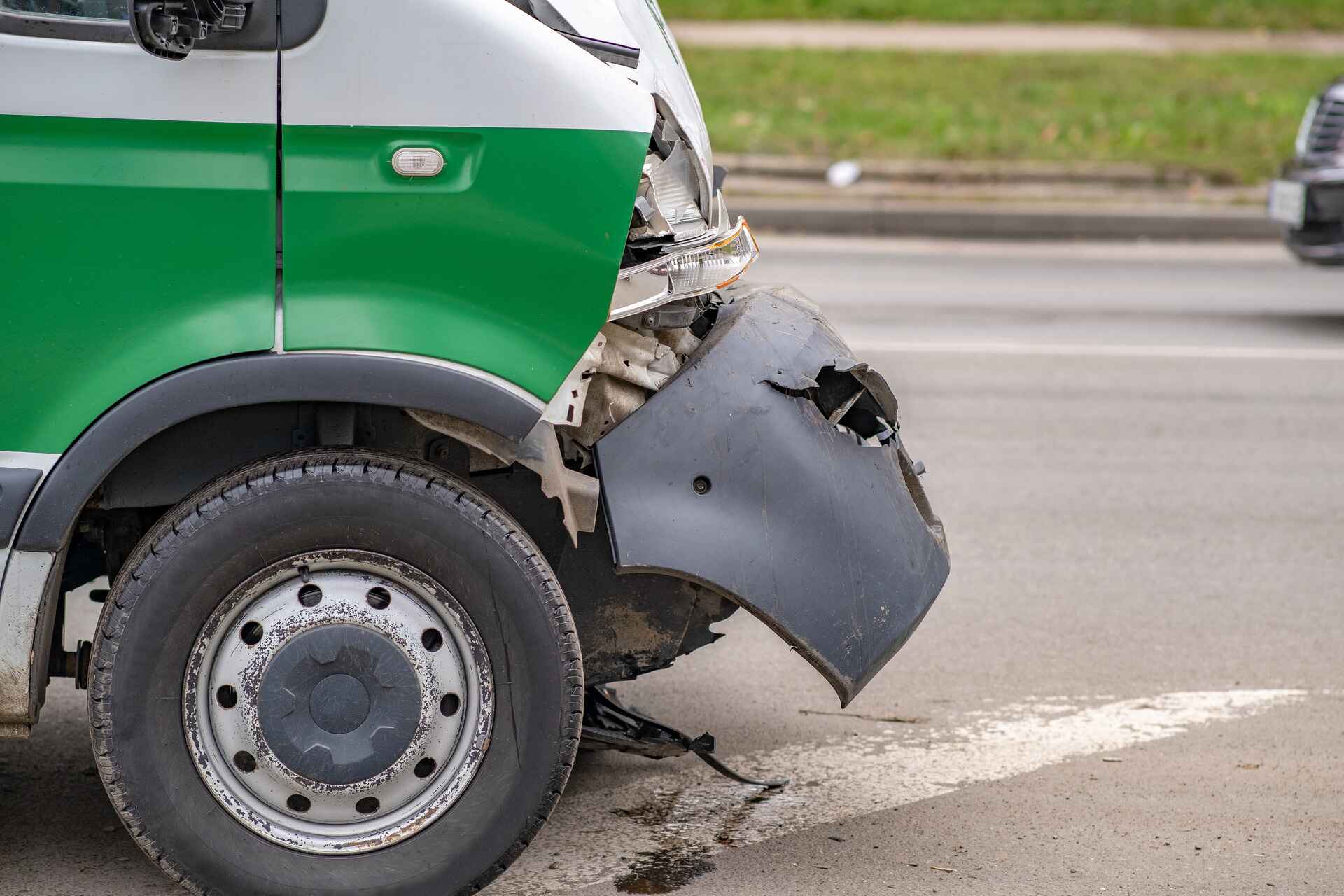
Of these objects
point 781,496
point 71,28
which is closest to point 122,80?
point 71,28

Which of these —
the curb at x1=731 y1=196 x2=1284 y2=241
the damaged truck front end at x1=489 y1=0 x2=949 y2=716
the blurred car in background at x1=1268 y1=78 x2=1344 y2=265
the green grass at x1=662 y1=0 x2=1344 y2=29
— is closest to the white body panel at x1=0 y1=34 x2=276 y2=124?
the damaged truck front end at x1=489 y1=0 x2=949 y2=716

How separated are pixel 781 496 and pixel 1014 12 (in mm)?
17979

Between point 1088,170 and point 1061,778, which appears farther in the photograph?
point 1088,170

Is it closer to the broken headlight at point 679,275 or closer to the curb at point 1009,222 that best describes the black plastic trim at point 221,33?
the broken headlight at point 679,275

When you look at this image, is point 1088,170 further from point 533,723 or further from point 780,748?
point 533,723

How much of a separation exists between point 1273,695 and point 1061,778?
2.91ft

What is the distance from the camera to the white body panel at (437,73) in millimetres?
2934

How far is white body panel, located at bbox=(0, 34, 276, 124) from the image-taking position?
2.89m

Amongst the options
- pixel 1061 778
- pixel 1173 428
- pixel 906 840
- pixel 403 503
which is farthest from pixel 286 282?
pixel 1173 428

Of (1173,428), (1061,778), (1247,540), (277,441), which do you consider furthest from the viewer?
(1173,428)

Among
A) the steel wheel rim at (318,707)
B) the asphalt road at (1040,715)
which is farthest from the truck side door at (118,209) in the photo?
the asphalt road at (1040,715)

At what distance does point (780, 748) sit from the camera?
13.9ft

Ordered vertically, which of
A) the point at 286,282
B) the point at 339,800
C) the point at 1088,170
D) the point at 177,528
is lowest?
the point at 1088,170

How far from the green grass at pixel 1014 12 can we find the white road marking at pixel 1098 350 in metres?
11.5
